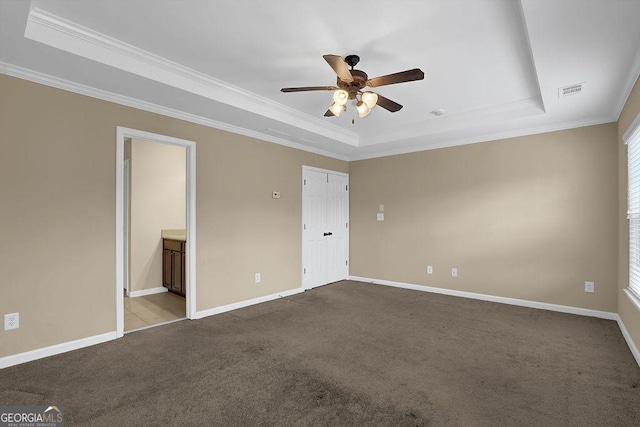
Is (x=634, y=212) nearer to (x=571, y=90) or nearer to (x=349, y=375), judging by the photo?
(x=571, y=90)

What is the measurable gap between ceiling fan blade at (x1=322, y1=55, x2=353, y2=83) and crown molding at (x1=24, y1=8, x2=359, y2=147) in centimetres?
148

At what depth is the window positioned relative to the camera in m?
2.99

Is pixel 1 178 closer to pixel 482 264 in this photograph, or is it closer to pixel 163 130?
pixel 163 130

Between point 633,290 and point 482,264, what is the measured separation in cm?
186

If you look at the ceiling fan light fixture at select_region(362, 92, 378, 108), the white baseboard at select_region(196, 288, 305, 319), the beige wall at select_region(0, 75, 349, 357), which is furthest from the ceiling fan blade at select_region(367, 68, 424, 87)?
the white baseboard at select_region(196, 288, 305, 319)

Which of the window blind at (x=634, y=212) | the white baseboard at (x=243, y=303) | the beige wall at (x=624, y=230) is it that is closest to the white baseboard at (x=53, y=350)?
the white baseboard at (x=243, y=303)

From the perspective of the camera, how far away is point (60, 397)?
2.26 m

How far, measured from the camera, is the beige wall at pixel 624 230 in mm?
2963

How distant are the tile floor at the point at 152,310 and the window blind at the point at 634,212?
487 cm

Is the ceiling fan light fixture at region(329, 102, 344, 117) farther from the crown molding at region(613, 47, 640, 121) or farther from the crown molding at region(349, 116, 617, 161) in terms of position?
the crown molding at region(349, 116, 617, 161)

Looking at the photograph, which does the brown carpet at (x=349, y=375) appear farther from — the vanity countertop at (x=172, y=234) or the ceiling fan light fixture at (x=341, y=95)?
the ceiling fan light fixture at (x=341, y=95)

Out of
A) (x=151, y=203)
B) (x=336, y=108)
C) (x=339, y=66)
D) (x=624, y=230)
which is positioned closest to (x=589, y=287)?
(x=624, y=230)

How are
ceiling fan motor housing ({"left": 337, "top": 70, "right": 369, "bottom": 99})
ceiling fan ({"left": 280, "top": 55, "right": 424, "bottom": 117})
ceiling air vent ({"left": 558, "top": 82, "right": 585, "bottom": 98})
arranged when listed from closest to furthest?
ceiling fan ({"left": 280, "top": 55, "right": 424, "bottom": 117}) < ceiling fan motor housing ({"left": 337, "top": 70, "right": 369, "bottom": 99}) < ceiling air vent ({"left": 558, "top": 82, "right": 585, "bottom": 98})

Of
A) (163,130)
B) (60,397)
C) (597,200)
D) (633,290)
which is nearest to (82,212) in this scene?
(163,130)
